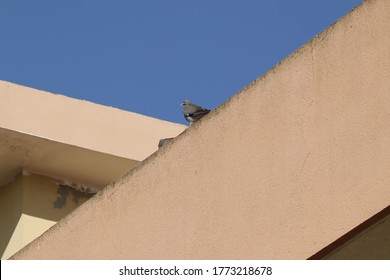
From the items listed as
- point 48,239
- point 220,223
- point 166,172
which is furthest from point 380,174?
point 48,239

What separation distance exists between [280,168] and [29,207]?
438cm

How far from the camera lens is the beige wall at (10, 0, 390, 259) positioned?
634 cm

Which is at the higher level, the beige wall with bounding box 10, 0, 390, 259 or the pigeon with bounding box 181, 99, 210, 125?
the pigeon with bounding box 181, 99, 210, 125

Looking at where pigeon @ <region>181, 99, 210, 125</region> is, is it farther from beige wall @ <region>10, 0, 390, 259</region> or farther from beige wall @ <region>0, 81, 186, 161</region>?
beige wall @ <region>10, 0, 390, 259</region>

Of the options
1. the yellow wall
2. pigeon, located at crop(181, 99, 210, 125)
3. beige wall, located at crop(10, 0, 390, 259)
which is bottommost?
beige wall, located at crop(10, 0, 390, 259)

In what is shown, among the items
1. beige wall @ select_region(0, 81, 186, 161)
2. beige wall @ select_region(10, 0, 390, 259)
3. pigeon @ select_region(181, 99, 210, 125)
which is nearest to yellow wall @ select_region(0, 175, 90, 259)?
beige wall @ select_region(0, 81, 186, 161)

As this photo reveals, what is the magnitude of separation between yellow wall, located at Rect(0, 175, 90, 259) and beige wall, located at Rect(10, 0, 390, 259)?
298 cm

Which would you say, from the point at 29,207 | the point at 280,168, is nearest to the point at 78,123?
the point at 29,207

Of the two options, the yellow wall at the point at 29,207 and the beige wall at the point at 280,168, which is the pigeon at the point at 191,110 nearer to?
the yellow wall at the point at 29,207

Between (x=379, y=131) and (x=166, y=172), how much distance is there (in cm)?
157

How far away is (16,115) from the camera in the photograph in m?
10.6

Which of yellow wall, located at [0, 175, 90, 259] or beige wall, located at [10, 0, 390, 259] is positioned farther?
yellow wall, located at [0, 175, 90, 259]

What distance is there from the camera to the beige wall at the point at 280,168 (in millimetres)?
6340

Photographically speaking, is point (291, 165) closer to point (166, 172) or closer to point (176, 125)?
point (166, 172)
